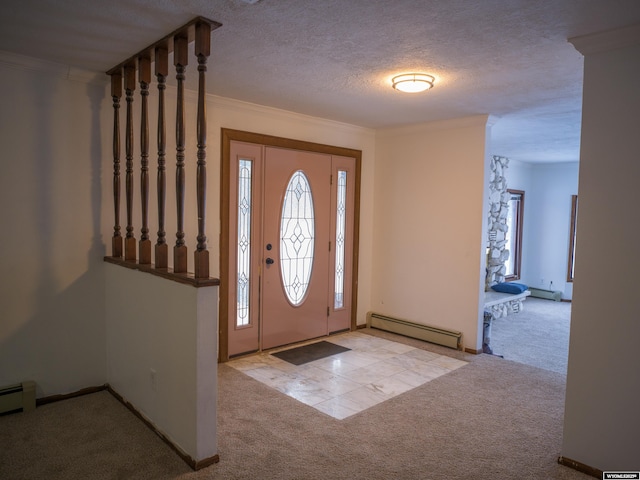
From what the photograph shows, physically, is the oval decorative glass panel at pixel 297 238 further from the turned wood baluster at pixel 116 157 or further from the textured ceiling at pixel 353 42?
the turned wood baluster at pixel 116 157

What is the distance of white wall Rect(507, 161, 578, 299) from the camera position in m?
7.78

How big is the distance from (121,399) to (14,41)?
2.41 meters

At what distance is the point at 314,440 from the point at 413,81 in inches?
97.5

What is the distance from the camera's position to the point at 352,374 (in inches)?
150

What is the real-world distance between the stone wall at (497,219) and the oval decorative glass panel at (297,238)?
376 cm

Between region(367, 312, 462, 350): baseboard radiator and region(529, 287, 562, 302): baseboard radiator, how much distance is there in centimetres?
427

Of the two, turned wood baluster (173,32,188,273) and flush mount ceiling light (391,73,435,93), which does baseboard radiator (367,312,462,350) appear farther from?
turned wood baluster (173,32,188,273)

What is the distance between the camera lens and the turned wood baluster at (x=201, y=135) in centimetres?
229

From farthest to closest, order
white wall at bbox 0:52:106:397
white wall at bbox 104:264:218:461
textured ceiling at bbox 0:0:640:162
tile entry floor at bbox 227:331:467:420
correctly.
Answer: tile entry floor at bbox 227:331:467:420 → white wall at bbox 0:52:106:397 → white wall at bbox 104:264:218:461 → textured ceiling at bbox 0:0:640:162

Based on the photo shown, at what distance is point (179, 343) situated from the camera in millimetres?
2480

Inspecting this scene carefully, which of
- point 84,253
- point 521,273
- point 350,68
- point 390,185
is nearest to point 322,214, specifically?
point 390,185

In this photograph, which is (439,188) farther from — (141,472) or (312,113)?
(141,472)

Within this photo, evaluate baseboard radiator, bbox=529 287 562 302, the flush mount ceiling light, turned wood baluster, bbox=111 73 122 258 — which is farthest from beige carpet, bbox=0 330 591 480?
baseboard radiator, bbox=529 287 562 302

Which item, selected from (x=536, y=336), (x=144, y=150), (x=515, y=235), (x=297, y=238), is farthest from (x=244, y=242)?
(x=515, y=235)
